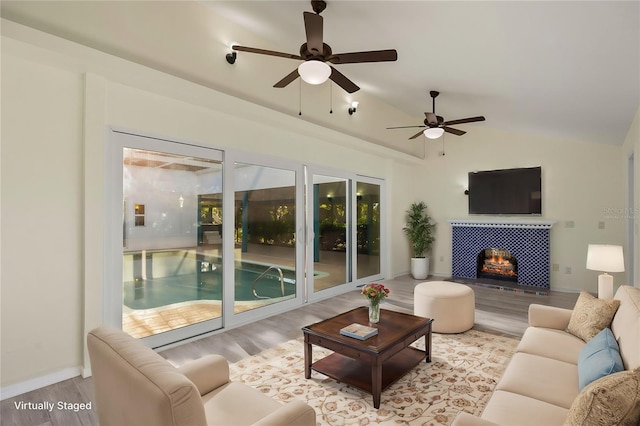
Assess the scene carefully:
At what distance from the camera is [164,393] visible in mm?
1141

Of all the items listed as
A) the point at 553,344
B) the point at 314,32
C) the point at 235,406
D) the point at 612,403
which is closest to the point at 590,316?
the point at 553,344

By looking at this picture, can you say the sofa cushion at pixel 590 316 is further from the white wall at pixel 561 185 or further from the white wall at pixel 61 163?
the white wall at pixel 561 185

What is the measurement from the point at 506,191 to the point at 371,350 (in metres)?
5.80

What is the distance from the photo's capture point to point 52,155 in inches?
116

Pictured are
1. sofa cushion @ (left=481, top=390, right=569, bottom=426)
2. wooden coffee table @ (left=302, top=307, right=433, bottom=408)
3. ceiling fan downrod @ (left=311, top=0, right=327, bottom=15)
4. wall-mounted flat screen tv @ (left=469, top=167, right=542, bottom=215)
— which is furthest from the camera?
wall-mounted flat screen tv @ (left=469, top=167, right=542, bottom=215)

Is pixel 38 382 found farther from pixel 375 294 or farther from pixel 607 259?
pixel 607 259

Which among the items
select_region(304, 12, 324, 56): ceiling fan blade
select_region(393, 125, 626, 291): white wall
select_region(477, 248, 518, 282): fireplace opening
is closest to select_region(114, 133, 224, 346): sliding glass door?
select_region(304, 12, 324, 56): ceiling fan blade

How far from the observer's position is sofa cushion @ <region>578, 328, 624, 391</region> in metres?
1.66

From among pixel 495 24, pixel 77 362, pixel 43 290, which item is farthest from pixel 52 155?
pixel 495 24

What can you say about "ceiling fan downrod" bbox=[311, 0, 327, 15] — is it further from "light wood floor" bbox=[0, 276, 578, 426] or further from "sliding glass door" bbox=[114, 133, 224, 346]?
"light wood floor" bbox=[0, 276, 578, 426]

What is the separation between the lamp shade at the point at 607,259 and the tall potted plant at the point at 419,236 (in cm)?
426

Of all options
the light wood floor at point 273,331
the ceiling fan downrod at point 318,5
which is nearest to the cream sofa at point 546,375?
the light wood floor at point 273,331

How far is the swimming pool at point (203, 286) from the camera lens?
3.61 meters

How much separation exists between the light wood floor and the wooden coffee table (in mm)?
954
